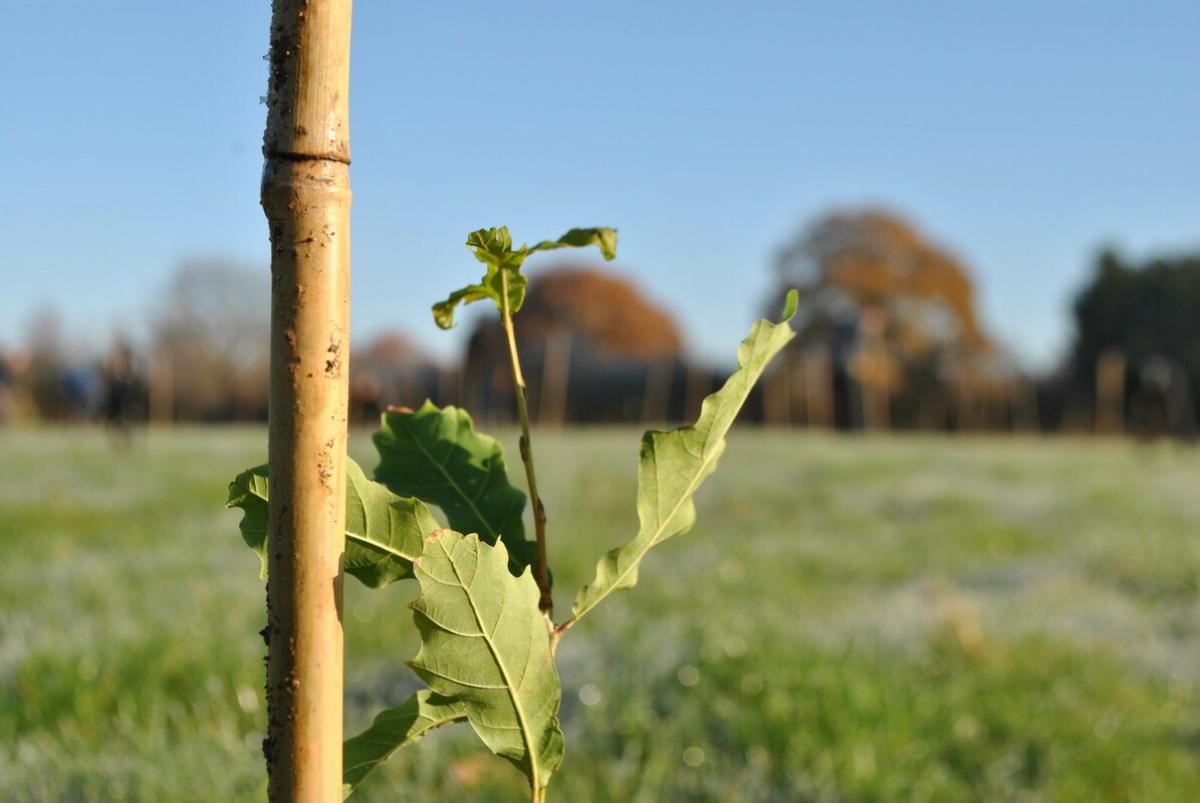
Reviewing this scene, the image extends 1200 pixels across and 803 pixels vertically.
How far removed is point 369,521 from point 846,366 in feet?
95.6

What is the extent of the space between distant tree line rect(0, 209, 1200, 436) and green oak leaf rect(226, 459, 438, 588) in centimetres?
1916

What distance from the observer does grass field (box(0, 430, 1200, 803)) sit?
2.43 metres

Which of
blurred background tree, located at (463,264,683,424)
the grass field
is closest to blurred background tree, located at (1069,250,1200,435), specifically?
blurred background tree, located at (463,264,683,424)

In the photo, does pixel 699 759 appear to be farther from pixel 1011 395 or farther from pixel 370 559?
pixel 1011 395

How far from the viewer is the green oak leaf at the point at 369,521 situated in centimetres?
69

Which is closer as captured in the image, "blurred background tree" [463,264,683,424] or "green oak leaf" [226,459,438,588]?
"green oak leaf" [226,459,438,588]

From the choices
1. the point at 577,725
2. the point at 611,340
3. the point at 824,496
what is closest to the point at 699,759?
the point at 577,725

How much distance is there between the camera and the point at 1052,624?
405 cm

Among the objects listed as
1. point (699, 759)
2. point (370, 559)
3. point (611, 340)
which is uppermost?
point (611, 340)

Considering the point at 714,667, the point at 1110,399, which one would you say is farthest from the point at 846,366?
the point at 714,667

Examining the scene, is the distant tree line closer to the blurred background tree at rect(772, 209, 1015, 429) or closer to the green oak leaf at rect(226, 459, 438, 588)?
the blurred background tree at rect(772, 209, 1015, 429)

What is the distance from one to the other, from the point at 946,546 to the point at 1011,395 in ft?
82.4

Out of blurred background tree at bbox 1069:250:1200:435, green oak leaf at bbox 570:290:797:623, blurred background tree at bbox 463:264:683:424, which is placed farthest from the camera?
blurred background tree at bbox 1069:250:1200:435

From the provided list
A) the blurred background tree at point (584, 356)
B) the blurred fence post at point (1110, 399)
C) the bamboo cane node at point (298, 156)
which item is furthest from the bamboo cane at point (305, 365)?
the blurred fence post at point (1110, 399)
